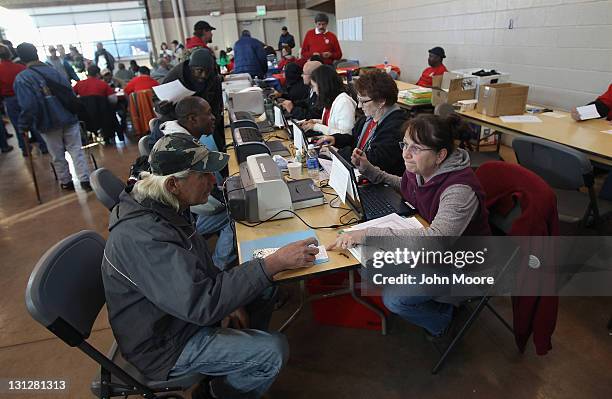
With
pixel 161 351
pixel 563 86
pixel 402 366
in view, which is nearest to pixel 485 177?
pixel 402 366

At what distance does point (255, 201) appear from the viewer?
1.65m

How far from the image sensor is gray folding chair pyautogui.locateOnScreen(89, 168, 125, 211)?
1856 mm

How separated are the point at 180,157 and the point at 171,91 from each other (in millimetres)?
2154

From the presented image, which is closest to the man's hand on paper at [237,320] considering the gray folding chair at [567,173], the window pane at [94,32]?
the gray folding chair at [567,173]

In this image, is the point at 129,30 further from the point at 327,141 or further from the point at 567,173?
the point at 567,173

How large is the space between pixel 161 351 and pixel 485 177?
4.71ft

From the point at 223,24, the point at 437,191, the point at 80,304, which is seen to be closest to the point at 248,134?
the point at 437,191

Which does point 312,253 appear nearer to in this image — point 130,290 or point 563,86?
point 130,290

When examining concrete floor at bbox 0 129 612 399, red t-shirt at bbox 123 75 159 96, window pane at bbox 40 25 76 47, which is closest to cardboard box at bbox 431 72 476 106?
concrete floor at bbox 0 129 612 399

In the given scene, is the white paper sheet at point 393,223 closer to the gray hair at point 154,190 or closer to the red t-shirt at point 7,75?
the gray hair at point 154,190

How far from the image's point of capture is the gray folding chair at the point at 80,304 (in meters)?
1.11

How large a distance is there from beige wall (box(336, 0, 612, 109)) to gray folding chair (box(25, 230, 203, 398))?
3854 mm

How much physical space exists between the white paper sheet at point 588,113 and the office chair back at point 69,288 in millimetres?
3222

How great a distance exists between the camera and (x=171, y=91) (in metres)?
3.12
